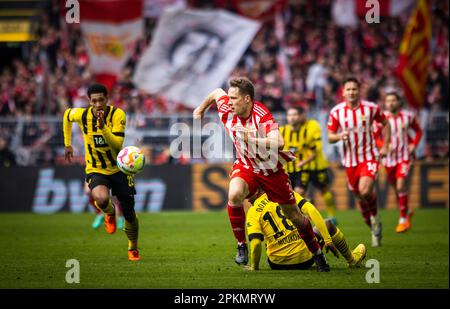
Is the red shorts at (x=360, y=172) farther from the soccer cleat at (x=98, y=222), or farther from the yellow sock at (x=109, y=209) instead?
the soccer cleat at (x=98, y=222)

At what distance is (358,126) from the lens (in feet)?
44.8

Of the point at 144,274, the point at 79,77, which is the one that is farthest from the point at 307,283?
the point at 79,77

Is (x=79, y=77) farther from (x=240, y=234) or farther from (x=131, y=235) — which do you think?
(x=240, y=234)

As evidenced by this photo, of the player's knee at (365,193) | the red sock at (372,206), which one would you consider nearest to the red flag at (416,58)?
the red sock at (372,206)

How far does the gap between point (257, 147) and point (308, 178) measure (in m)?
6.84

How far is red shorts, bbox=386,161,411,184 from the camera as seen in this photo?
655 inches

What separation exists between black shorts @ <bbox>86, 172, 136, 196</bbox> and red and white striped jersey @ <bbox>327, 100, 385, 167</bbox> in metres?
3.40

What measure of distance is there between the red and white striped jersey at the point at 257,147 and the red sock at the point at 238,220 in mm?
512

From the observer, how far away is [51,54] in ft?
89.9

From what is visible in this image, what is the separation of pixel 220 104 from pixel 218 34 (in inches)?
536

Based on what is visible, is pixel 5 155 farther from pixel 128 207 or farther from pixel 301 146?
pixel 128 207

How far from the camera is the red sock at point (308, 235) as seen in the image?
10117 millimetres

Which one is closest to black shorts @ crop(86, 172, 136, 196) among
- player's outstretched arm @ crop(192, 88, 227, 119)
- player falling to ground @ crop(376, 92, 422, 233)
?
player's outstretched arm @ crop(192, 88, 227, 119)

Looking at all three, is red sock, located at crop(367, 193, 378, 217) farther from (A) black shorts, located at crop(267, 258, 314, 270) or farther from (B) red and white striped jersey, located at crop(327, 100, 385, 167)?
(A) black shorts, located at crop(267, 258, 314, 270)
